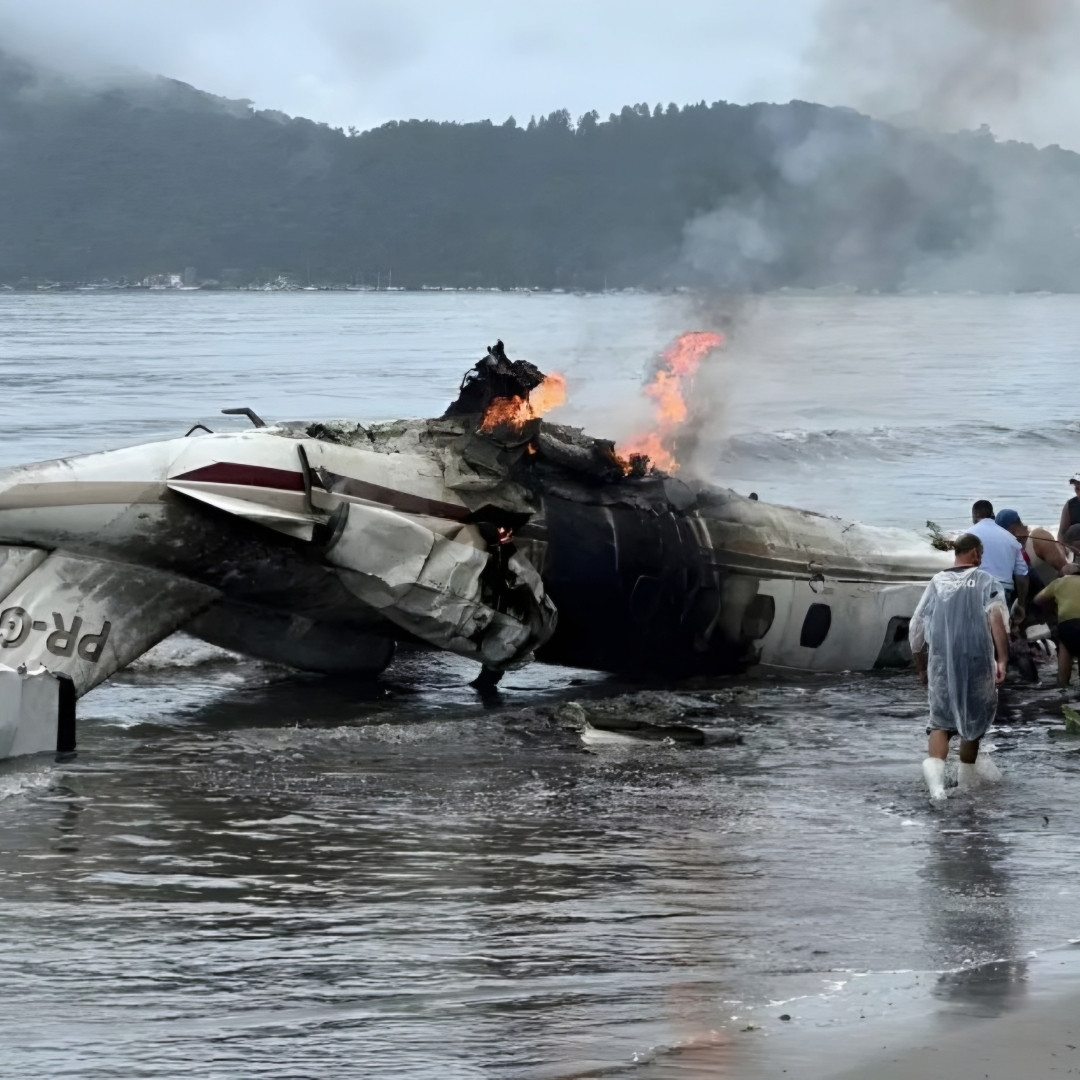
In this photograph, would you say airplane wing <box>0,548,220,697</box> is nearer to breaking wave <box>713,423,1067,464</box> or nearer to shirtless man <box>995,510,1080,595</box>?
shirtless man <box>995,510,1080,595</box>

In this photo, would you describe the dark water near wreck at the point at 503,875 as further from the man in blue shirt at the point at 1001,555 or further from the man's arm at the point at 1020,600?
the man in blue shirt at the point at 1001,555

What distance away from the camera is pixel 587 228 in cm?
3575

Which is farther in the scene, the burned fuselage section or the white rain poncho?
the burned fuselage section

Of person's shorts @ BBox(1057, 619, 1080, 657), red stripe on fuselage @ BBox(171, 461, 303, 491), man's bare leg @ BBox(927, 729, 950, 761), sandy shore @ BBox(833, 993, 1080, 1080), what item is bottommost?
sandy shore @ BBox(833, 993, 1080, 1080)

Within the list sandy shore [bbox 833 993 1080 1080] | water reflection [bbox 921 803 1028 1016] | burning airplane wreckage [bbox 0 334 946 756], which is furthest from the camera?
burning airplane wreckage [bbox 0 334 946 756]

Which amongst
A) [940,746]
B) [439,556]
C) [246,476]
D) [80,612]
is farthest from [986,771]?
[80,612]

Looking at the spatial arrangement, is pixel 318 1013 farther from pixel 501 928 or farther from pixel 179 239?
pixel 179 239

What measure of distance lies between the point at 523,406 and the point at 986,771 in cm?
599

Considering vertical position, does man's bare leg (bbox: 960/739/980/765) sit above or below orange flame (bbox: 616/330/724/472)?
below

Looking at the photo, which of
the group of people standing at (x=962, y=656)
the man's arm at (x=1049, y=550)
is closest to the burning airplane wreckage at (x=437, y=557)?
the man's arm at (x=1049, y=550)

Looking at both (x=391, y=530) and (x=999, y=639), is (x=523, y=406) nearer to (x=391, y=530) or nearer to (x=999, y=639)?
(x=391, y=530)

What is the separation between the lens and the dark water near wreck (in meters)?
7.08

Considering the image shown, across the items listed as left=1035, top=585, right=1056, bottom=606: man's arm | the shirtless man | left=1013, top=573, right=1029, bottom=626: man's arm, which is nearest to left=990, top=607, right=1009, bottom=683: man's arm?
left=1035, top=585, right=1056, bottom=606: man's arm

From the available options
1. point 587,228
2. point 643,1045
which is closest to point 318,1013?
point 643,1045
